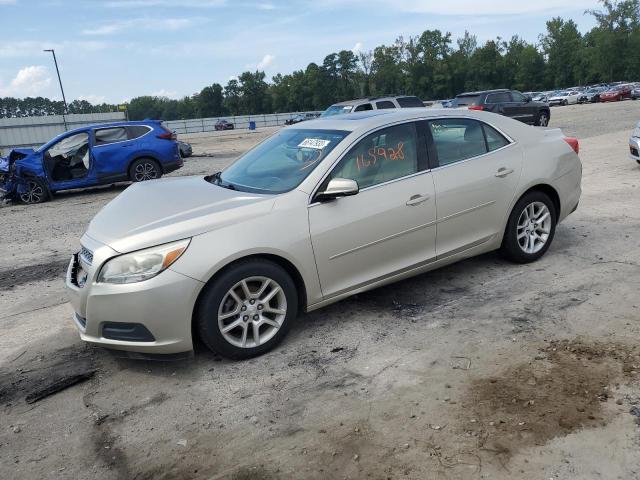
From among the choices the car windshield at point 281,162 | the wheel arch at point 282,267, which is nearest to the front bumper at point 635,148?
the car windshield at point 281,162

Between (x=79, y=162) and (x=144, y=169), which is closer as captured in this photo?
(x=79, y=162)

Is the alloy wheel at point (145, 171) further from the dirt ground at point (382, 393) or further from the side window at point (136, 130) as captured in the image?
the dirt ground at point (382, 393)

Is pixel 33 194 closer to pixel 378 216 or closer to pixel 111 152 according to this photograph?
pixel 111 152

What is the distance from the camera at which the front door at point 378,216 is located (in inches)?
159

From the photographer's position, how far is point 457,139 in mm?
4848

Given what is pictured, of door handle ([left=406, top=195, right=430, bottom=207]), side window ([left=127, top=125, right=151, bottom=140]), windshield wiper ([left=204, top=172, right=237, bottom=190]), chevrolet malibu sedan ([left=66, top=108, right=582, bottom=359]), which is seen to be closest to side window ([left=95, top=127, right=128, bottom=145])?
side window ([left=127, top=125, right=151, bottom=140])

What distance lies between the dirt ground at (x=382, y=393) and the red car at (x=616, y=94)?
51119 mm

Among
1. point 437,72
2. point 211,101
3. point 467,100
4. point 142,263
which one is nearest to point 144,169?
point 142,263

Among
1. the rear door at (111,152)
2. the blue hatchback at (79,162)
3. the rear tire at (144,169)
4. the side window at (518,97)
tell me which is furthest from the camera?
the side window at (518,97)

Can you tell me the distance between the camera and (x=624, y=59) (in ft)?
256

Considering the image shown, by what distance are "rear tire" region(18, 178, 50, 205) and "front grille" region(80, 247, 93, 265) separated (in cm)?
937

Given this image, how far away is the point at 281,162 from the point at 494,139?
2050 millimetres

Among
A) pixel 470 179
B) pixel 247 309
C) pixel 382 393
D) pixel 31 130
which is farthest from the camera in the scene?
pixel 31 130

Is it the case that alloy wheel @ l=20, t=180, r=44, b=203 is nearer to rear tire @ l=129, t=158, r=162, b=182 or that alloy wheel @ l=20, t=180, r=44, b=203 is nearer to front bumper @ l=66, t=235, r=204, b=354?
rear tire @ l=129, t=158, r=162, b=182
